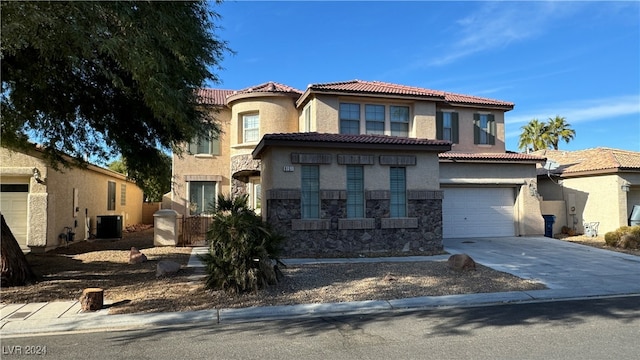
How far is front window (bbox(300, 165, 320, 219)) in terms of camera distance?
14.3 m

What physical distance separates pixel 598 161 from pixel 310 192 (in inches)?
611

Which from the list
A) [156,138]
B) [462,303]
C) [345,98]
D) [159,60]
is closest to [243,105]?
[345,98]

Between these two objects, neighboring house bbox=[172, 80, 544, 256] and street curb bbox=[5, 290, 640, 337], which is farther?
neighboring house bbox=[172, 80, 544, 256]

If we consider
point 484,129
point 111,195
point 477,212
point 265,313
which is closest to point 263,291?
point 265,313

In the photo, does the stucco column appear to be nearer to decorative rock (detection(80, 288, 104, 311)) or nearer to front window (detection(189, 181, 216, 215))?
front window (detection(189, 181, 216, 215))

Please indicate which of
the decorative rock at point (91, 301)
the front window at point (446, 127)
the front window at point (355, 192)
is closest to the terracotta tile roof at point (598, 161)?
the front window at point (446, 127)

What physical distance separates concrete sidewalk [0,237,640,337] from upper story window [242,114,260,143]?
25.0ft

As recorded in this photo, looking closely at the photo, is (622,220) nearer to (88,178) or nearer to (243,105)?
(243,105)

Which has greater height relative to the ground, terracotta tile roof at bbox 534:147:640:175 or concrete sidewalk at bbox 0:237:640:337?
terracotta tile roof at bbox 534:147:640:175

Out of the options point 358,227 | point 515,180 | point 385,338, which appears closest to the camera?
point 385,338

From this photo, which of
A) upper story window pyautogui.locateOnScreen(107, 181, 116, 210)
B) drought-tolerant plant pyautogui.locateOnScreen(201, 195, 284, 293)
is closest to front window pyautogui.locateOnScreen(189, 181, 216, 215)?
upper story window pyautogui.locateOnScreen(107, 181, 116, 210)

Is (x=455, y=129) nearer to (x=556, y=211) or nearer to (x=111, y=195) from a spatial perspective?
(x=556, y=211)

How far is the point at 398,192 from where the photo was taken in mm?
15102

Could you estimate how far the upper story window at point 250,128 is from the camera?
2083 cm
